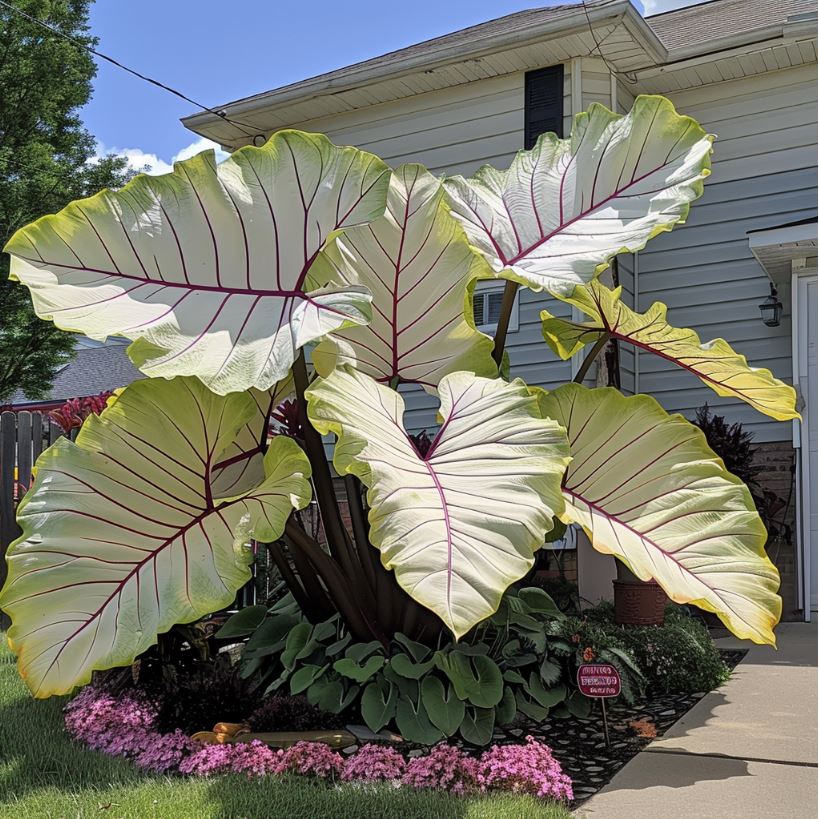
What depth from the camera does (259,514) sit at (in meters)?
2.94

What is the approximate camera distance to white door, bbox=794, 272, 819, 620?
20.1 feet

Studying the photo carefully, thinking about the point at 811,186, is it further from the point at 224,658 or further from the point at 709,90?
the point at 224,658

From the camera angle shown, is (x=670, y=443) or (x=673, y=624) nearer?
(x=670, y=443)

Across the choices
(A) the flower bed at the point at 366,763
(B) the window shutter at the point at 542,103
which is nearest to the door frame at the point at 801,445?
(B) the window shutter at the point at 542,103

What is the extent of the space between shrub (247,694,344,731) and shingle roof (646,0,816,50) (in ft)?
18.3

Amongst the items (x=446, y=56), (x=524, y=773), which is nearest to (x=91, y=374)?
(x=446, y=56)

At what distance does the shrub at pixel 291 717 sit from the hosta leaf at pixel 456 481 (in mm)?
1080

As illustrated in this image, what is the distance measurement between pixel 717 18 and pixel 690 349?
18.7 ft

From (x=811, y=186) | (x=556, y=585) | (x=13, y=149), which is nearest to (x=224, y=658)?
(x=556, y=585)

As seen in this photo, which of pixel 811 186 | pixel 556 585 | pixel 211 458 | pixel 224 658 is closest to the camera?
pixel 211 458

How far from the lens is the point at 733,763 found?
3.00m

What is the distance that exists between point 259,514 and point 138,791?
0.89 metres

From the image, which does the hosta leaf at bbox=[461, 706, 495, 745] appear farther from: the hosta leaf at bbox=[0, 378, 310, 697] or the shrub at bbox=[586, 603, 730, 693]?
the shrub at bbox=[586, 603, 730, 693]

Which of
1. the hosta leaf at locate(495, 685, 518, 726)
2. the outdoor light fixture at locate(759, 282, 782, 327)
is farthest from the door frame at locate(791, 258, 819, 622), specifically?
the hosta leaf at locate(495, 685, 518, 726)
